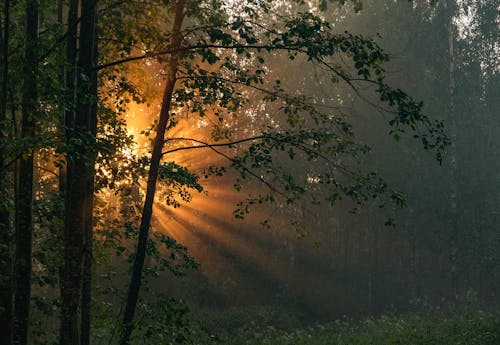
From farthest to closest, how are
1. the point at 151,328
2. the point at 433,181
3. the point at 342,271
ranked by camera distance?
the point at 342,271, the point at 433,181, the point at 151,328

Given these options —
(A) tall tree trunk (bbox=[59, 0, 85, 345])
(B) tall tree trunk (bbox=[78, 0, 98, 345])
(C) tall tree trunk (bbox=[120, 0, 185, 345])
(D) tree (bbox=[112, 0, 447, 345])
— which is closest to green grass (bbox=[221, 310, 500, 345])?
(C) tall tree trunk (bbox=[120, 0, 185, 345])

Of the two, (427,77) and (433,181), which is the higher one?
(427,77)

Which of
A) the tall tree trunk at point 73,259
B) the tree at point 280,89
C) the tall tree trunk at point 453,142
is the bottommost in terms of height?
the tall tree trunk at point 73,259

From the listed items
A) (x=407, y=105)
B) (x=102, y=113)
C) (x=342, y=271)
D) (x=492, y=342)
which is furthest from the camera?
(x=342, y=271)

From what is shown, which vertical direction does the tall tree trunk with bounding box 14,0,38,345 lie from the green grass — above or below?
below

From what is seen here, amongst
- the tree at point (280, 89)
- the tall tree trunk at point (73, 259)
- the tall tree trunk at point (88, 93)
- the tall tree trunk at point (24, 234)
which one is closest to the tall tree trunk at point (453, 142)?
the tree at point (280, 89)

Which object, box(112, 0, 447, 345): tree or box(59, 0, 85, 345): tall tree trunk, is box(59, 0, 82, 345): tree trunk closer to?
box(59, 0, 85, 345): tall tree trunk

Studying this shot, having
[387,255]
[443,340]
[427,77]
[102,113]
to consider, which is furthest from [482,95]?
[102,113]

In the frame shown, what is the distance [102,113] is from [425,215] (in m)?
29.6

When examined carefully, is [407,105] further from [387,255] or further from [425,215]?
[387,255]

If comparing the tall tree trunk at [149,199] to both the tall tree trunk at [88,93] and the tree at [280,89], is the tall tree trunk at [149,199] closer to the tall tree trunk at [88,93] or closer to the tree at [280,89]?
the tree at [280,89]

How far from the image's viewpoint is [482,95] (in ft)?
124

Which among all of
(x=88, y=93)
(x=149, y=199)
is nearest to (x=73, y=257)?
(x=149, y=199)

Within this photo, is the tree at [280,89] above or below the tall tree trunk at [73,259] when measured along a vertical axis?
above
